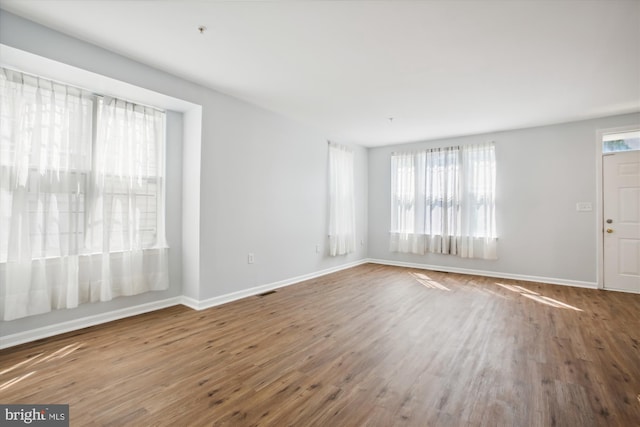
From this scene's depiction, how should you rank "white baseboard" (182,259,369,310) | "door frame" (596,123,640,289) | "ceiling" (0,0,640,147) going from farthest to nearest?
"door frame" (596,123,640,289), "white baseboard" (182,259,369,310), "ceiling" (0,0,640,147)

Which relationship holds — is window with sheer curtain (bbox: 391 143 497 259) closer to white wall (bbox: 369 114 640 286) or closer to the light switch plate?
white wall (bbox: 369 114 640 286)

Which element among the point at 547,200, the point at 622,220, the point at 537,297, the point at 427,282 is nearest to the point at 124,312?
the point at 427,282

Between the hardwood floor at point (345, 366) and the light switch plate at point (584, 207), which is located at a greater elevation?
the light switch plate at point (584, 207)

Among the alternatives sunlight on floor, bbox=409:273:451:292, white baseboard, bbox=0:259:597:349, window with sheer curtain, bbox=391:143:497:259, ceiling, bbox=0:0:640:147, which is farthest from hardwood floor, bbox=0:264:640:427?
ceiling, bbox=0:0:640:147

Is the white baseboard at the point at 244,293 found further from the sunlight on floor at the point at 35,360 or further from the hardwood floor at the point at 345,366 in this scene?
the sunlight on floor at the point at 35,360

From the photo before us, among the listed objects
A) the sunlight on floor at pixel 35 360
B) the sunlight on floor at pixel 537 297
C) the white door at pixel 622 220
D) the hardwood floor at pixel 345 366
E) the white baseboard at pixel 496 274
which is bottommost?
the sunlight on floor at pixel 35 360

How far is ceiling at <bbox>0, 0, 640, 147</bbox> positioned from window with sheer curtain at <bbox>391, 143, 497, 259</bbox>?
5.00 ft

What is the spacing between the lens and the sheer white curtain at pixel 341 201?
19.3ft

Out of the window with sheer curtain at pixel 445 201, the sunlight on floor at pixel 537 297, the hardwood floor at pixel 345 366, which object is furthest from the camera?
the window with sheer curtain at pixel 445 201

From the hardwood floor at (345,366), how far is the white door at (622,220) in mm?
948

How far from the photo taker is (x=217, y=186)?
3.88 meters


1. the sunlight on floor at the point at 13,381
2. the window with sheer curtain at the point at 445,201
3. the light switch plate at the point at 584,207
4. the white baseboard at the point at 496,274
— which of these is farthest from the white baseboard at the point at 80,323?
the light switch plate at the point at 584,207

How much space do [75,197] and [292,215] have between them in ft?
9.50

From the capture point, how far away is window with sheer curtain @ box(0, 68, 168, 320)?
2.65m
